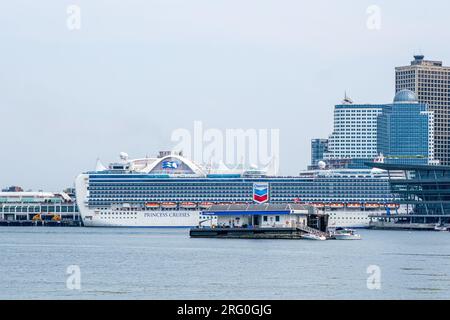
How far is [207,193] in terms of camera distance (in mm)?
156375

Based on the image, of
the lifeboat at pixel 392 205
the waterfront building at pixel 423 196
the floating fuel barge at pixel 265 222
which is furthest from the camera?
the lifeboat at pixel 392 205

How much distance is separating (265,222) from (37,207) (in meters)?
88.4

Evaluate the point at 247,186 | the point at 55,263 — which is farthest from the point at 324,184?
the point at 55,263

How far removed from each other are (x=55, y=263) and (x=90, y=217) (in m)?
95.8

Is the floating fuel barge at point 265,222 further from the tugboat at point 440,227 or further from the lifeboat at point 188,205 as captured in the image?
the lifeboat at point 188,205

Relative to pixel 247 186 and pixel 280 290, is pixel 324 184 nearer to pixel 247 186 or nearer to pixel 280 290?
pixel 247 186

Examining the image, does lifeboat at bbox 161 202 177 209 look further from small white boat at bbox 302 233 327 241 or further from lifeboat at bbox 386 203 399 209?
small white boat at bbox 302 233 327 241

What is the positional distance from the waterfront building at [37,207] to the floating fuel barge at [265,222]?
7729 cm

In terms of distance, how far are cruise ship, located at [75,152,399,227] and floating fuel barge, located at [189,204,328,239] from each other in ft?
179

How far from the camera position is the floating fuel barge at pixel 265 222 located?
94500 millimetres

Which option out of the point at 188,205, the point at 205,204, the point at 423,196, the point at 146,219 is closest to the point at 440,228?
the point at 423,196

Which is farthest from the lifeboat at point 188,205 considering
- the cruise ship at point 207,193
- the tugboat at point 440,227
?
the tugboat at point 440,227

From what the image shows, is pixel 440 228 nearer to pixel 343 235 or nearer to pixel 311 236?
pixel 343 235
